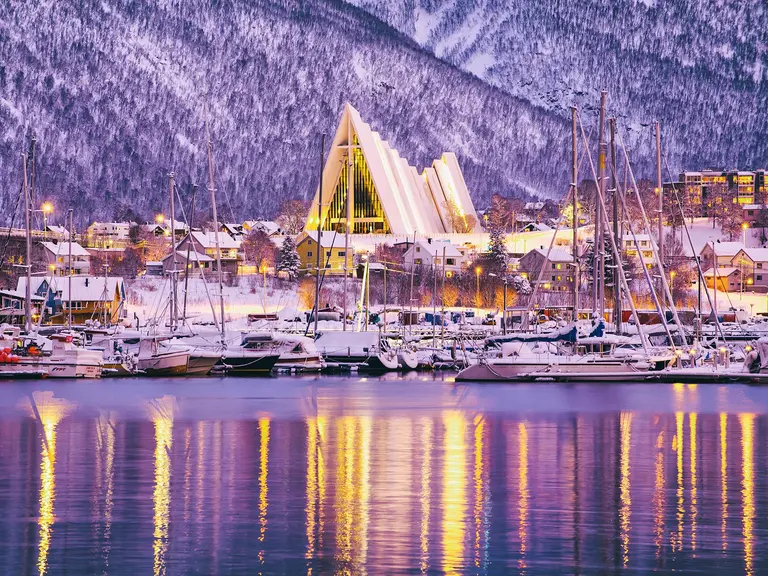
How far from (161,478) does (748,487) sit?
7.43 meters

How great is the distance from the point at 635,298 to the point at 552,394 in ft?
92.1

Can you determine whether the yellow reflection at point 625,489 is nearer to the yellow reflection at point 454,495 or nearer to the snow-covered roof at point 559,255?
the yellow reflection at point 454,495

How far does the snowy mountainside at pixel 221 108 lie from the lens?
552 ft

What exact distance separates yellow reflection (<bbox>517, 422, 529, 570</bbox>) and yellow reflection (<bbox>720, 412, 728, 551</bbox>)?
6.40 ft

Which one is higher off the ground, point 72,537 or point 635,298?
point 635,298

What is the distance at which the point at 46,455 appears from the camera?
2145 centimetres

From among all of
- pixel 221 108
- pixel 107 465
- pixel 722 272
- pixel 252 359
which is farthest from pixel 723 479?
pixel 221 108

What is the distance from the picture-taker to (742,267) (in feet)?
232

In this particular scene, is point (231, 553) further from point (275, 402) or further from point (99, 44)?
point (99, 44)

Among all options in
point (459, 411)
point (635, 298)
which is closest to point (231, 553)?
point (459, 411)

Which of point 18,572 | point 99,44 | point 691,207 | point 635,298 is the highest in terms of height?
point 99,44

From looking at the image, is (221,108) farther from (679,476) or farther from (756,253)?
(679,476)

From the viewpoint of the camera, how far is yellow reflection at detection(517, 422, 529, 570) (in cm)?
1418

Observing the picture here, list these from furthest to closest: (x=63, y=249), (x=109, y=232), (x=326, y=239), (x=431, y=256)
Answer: (x=109, y=232) < (x=431, y=256) < (x=63, y=249) < (x=326, y=239)
